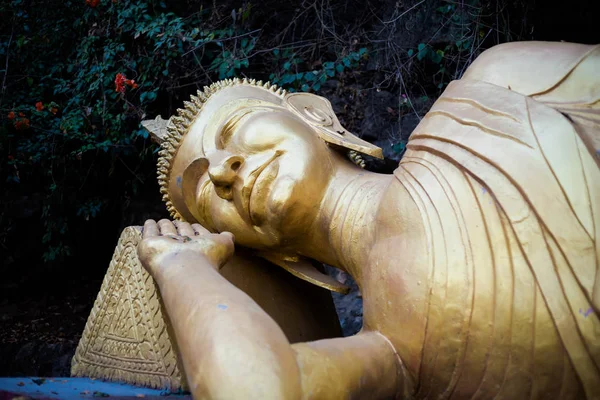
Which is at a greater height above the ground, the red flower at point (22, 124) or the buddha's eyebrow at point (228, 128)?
the buddha's eyebrow at point (228, 128)

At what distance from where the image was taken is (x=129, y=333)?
7.68 feet

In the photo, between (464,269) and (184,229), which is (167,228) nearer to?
(184,229)

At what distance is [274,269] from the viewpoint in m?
2.42

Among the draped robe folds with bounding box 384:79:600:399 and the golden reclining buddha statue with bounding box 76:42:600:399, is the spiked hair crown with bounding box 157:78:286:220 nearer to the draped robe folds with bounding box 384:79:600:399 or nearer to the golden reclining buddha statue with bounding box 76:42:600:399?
the golden reclining buddha statue with bounding box 76:42:600:399

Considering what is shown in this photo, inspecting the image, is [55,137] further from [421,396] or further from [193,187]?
[421,396]

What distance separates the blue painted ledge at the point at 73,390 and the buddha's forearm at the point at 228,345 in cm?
73

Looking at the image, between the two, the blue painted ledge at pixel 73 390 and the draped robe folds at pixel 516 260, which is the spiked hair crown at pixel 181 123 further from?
the draped robe folds at pixel 516 260

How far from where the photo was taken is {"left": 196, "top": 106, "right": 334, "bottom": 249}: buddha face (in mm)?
1973

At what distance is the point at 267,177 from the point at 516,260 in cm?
81

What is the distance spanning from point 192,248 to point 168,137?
0.83m

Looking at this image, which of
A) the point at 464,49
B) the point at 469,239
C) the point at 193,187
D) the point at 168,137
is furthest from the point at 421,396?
the point at 464,49

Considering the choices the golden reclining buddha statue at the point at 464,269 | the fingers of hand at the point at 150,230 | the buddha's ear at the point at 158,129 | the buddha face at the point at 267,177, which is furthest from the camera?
the buddha's ear at the point at 158,129

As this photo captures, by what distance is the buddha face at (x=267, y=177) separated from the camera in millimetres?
1973

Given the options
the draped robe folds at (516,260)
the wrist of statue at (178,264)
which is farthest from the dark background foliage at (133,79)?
A: the wrist of statue at (178,264)
